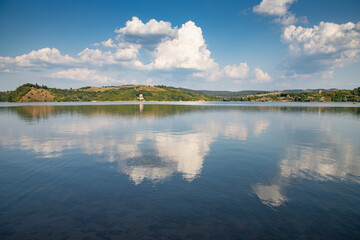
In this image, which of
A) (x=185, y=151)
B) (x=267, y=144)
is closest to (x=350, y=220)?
(x=185, y=151)

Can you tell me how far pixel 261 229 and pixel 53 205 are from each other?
1188 cm

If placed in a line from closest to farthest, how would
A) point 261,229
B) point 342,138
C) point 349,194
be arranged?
point 261,229 < point 349,194 < point 342,138

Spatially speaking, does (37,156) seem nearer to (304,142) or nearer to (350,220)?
(350,220)

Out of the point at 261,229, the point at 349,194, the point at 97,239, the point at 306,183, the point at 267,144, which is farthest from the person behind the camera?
the point at 267,144

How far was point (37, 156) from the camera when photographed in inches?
908

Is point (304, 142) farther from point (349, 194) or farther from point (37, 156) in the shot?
point (37, 156)

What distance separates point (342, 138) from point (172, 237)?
37744mm

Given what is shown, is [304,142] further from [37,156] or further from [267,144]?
[37,156]

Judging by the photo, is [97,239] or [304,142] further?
[304,142]

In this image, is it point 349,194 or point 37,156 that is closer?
point 349,194

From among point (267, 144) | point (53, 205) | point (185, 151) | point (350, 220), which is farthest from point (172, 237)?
point (267, 144)

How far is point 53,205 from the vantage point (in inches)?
487

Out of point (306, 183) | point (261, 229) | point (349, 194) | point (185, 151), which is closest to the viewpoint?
point (261, 229)

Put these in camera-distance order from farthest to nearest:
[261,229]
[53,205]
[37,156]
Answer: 1. [37,156]
2. [53,205]
3. [261,229]
